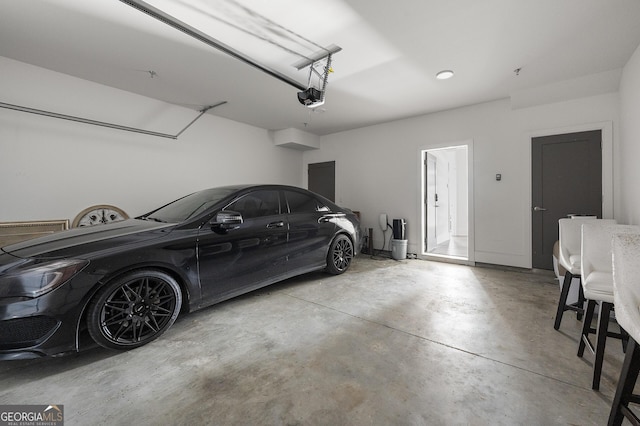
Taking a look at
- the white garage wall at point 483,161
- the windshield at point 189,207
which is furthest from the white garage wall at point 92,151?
the white garage wall at point 483,161

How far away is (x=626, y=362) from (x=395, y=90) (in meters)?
3.53

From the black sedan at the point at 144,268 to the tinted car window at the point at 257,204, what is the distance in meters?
0.01

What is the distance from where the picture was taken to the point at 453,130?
4.36m

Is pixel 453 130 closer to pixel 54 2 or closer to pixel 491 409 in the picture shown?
pixel 491 409

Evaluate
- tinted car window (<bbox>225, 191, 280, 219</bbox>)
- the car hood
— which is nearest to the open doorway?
tinted car window (<bbox>225, 191, 280, 219</bbox>)

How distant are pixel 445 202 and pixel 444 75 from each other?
13.2ft

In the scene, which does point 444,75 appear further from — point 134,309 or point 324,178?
point 134,309

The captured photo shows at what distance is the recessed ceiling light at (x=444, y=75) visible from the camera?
3098 millimetres

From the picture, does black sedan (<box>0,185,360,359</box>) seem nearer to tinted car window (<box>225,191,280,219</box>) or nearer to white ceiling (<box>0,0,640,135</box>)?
tinted car window (<box>225,191,280,219</box>)

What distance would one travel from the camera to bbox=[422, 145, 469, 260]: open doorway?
4.88 meters

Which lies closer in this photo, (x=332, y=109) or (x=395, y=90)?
(x=395, y=90)

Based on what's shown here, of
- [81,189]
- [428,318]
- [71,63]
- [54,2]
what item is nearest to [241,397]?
[428,318]

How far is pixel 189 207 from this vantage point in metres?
2.53

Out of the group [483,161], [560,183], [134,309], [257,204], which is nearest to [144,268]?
Result: [134,309]
